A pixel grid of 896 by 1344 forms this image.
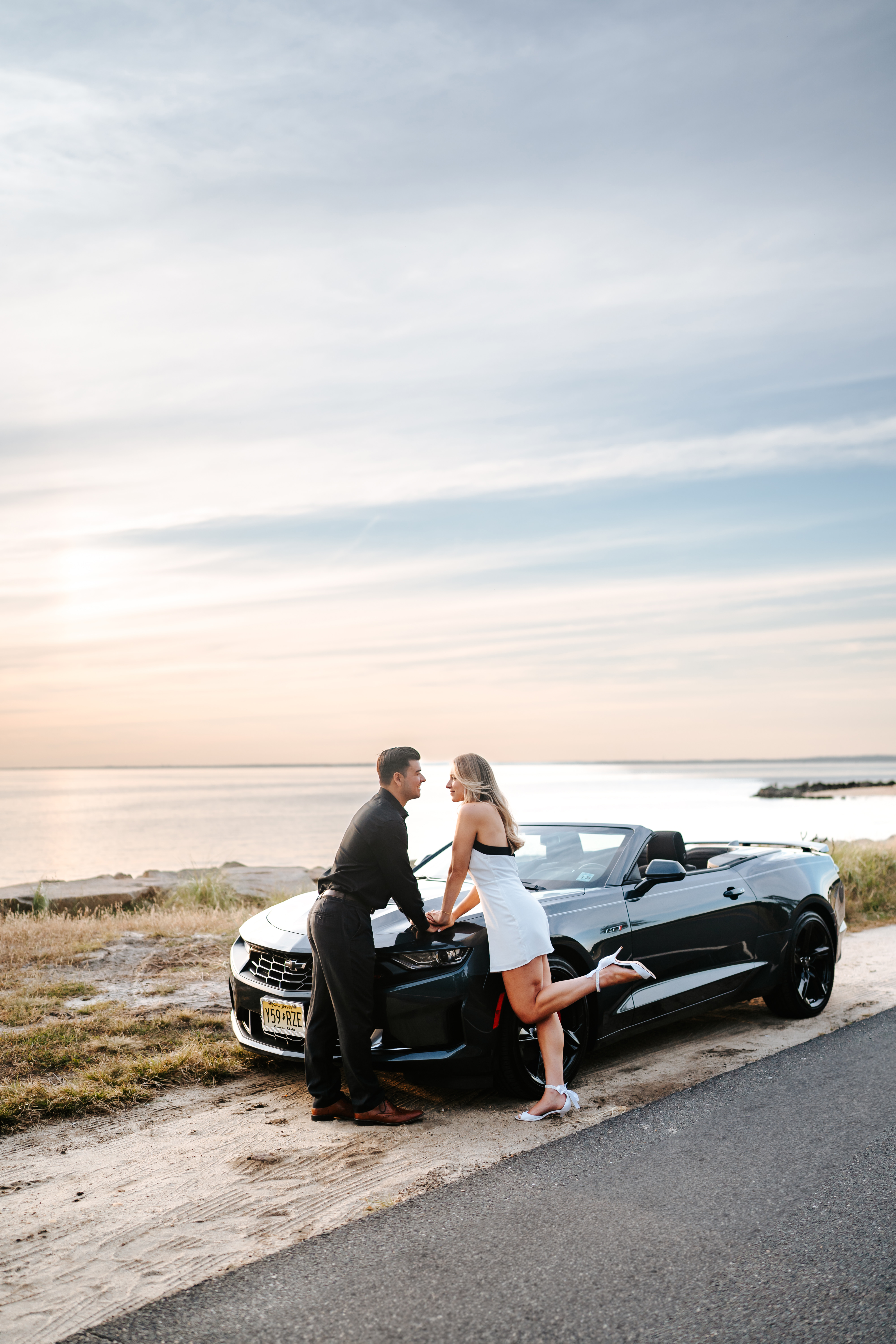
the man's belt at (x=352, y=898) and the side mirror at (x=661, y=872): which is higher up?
the man's belt at (x=352, y=898)

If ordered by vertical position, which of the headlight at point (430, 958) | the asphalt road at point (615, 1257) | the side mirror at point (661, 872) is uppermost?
the side mirror at point (661, 872)

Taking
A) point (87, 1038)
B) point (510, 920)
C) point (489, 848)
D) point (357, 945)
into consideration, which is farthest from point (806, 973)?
point (87, 1038)

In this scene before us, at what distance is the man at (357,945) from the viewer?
17.1 feet

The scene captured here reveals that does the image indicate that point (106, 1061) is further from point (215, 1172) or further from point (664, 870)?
point (664, 870)

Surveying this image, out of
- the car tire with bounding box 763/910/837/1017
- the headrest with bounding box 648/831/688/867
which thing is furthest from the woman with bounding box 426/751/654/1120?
the car tire with bounding box 763/910/837/1017

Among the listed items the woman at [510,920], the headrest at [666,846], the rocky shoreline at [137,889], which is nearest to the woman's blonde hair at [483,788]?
the woman at [510,920]

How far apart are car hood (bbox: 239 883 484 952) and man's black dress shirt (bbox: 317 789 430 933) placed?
120 mm

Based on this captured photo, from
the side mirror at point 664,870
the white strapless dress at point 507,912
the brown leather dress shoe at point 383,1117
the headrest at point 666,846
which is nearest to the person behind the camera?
the brown leather dress shoe at point 383,1117

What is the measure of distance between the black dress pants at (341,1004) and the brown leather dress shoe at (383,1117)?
0.02 m

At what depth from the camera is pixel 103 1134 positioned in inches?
205

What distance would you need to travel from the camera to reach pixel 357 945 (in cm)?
530

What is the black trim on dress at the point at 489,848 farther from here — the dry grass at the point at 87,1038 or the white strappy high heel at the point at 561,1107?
the dry grass at the point at 87,1038

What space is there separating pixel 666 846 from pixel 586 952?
135 cm

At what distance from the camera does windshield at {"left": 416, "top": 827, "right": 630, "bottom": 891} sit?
645 cm
